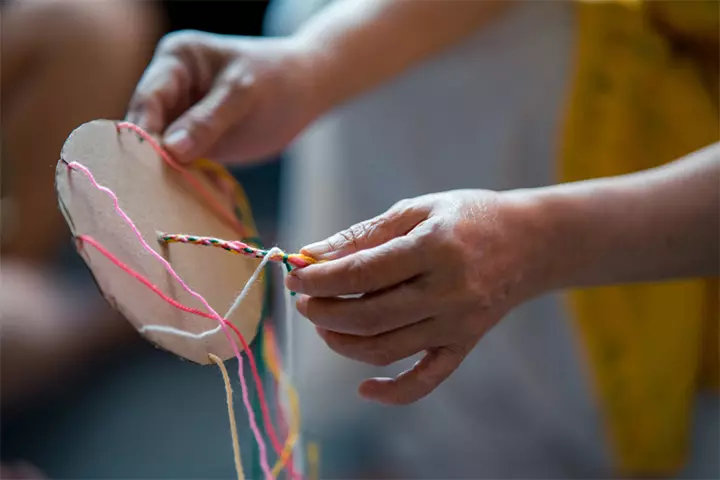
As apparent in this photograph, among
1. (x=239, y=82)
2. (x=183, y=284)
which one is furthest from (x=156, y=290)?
(x=239, y=82)

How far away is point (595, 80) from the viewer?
674mm

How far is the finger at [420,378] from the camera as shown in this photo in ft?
1.41

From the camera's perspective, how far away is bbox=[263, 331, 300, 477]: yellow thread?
0.48 meters

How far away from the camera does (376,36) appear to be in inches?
26.3

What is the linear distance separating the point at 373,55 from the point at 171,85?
218 mm

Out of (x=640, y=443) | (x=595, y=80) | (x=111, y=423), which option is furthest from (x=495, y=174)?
(x=111, y=423)

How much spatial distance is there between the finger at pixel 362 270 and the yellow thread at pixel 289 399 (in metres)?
0.14

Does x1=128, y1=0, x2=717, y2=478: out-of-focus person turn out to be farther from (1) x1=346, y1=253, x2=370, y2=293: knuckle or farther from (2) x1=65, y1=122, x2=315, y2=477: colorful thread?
(1) x1=346, y1=253, x2=370, y2=293: knuckle

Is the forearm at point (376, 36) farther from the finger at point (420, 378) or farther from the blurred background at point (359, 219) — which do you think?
the finger at point (420, 378)

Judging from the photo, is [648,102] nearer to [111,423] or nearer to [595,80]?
[595,80]

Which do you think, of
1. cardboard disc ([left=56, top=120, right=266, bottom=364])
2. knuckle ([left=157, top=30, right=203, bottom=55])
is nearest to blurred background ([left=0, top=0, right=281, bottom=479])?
knuckle ([left=157, top=30, right=203, bottom=55])

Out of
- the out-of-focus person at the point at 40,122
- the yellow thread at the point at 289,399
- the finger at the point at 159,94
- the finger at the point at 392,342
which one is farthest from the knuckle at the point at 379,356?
the out-of-focus person at the point at 40,122

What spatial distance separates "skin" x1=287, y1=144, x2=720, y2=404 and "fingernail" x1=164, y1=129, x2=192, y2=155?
0.16 m

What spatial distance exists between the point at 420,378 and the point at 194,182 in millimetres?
Result: 216
